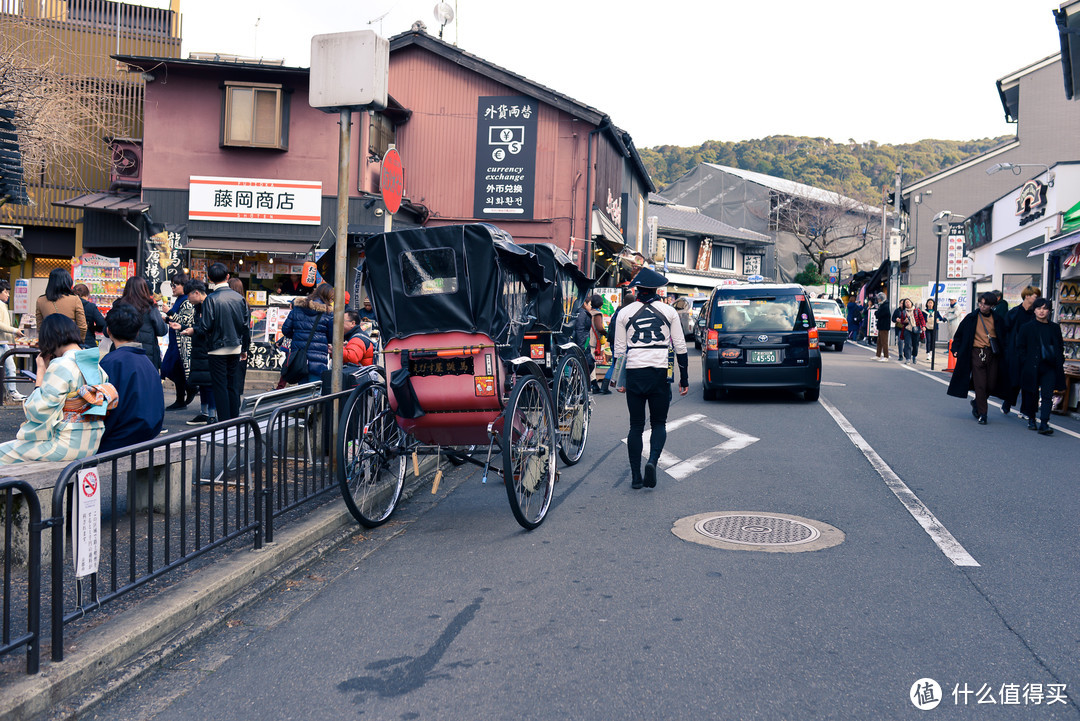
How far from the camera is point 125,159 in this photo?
22.4 metres

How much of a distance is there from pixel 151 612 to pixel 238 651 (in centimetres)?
49

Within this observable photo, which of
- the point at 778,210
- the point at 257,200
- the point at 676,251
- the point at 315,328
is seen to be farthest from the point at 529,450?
the point at 778,210

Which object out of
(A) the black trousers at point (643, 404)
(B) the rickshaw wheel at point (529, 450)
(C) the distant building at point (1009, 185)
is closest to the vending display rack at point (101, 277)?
(A) the black trousers at point (643, 404)

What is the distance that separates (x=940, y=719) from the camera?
3.38 metres

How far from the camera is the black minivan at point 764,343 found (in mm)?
13883

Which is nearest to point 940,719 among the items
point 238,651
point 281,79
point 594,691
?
point 594,691

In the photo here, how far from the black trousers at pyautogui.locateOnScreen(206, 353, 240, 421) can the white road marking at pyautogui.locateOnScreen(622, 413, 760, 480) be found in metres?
4.66

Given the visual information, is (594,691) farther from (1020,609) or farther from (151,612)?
(1020,609)

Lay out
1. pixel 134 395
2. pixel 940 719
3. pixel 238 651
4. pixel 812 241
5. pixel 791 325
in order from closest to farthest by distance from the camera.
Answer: pixel 940 719
pixel 238 651
pixel 134 395
pixel 791 325
pixel 812 241

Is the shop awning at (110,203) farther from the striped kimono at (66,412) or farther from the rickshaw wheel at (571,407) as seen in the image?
the striped kimono at (66,412)

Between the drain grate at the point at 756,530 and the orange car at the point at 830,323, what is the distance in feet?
80.5

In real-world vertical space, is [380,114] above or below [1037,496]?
above

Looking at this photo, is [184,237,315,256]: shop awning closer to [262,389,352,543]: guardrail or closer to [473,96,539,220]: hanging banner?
[473,96,539,220]: hanging banner

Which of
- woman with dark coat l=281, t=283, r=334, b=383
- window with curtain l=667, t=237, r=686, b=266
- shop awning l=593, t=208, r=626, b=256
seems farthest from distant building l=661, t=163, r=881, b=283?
woman with dark coat l=281, t=283, r=334, b=383
